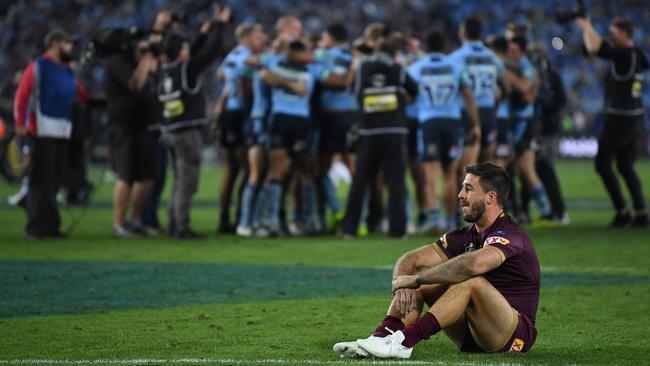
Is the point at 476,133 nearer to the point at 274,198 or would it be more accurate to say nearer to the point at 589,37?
the point at 589,37

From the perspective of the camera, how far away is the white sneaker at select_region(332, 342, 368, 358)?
664 cm

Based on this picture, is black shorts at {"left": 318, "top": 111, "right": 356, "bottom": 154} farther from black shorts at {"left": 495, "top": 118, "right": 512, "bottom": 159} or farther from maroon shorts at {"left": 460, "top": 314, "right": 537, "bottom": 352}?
maroon shorts at {"left": 460, "top": 314, "right": 537, "bottom": 352}

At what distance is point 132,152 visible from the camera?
1482cm

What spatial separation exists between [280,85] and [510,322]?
847cm

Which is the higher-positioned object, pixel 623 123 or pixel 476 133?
pixel 623 123

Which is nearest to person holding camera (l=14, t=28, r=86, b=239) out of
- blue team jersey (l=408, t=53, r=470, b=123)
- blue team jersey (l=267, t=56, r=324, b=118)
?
blue team jersey (l=267, t=56, r=324, b=118)

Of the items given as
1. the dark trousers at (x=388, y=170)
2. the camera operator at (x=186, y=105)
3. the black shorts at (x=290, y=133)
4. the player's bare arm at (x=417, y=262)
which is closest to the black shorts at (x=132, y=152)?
the camera operator at (x=186, y=105)

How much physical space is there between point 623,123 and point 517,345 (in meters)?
9.37

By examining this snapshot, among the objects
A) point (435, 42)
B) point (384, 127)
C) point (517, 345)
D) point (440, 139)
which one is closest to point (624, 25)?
point (435, 42)

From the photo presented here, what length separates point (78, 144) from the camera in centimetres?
1766

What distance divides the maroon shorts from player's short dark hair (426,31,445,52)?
811 cm

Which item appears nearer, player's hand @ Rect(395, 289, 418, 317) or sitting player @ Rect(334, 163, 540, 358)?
sitting player @ Rect(334, 163, 540, 358)

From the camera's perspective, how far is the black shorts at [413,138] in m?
16.0

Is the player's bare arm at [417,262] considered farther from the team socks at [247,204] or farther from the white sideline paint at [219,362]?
the team socks at [247,204]
